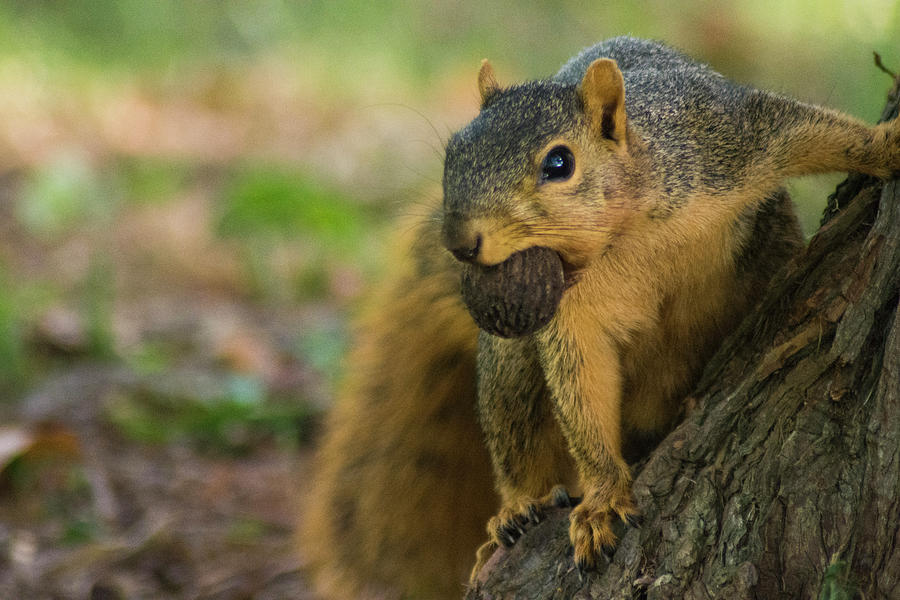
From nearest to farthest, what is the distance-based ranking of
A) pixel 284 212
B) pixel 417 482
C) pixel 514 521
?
pixel 514 521 < pixel 417 482 < pixel 284 212

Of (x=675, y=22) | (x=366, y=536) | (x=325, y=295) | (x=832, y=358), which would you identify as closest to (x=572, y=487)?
(x=366, y=536)

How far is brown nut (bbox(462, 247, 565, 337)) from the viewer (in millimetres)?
1186

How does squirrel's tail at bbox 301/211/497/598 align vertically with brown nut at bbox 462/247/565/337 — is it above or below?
above

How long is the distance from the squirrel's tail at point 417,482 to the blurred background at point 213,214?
0.13 meters

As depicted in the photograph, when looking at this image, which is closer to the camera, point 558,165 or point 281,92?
point 558,165

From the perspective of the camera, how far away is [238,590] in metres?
1.79

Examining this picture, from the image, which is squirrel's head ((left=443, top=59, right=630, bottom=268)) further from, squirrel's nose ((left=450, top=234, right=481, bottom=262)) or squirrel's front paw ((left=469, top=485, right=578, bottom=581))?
squirrel's front paw ((left=469, top=485, right=578, bottom=581))

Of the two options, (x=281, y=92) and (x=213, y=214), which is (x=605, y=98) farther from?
(x=281, y=92)

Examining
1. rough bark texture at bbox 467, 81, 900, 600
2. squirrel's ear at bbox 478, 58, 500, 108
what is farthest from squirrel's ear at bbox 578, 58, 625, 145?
rough bark texture at bbox 467, 81, 900, 600

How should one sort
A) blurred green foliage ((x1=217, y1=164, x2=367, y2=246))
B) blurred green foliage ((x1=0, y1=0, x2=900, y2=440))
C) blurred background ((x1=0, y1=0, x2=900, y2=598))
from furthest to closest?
blurred green foliage ((x1=217, y1=164, x2=367, y2=246)) → blurred green foliage ((x1=0, y1=0, x2=900, y2=440)) → blurred background ((x1=0, y1=0, x2=900, y2=598))

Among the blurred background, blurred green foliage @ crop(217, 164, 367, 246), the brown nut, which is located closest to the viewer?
the brown nut

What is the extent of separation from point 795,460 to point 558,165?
1.40 feet

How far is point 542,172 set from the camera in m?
1.21

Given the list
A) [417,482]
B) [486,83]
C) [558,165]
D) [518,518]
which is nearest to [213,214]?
[417,482]
